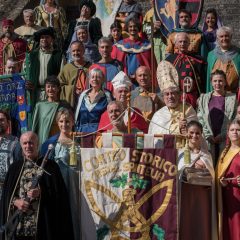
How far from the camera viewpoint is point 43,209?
1208cm

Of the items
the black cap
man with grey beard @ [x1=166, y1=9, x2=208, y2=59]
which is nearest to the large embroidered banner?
man with grey beard @ [x1=166, y1=9, x2=208, y2=59]

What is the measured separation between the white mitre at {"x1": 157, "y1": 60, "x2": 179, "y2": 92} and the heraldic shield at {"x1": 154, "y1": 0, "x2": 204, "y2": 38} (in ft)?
5.98

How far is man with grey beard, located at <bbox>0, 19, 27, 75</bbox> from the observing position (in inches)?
682

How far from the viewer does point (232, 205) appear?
12.4 metres

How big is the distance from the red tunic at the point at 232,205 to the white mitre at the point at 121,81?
2.17 meters

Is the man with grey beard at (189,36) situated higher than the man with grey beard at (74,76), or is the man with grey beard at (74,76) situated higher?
the man with grey beard at (189,36)

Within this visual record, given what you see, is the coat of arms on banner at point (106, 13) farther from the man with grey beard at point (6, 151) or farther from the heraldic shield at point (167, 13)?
the man with grey beard at point (6, 151)

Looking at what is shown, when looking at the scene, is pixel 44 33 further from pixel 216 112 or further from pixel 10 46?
pixel 216 112

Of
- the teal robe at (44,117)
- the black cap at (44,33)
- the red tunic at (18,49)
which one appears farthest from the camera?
the red tunic at (18,49)

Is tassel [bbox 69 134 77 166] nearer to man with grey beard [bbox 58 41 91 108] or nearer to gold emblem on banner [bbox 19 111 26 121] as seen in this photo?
man with grey beard [bbox 58 41 91 108]

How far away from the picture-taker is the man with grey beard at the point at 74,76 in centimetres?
1514

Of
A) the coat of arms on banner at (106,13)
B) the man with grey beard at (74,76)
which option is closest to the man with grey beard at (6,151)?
the man with grey beard at (74,76)

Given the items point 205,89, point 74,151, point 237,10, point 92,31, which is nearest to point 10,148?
point 74,151

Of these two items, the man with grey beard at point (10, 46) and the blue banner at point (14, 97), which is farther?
the man with grey beard at point (10, 46)
